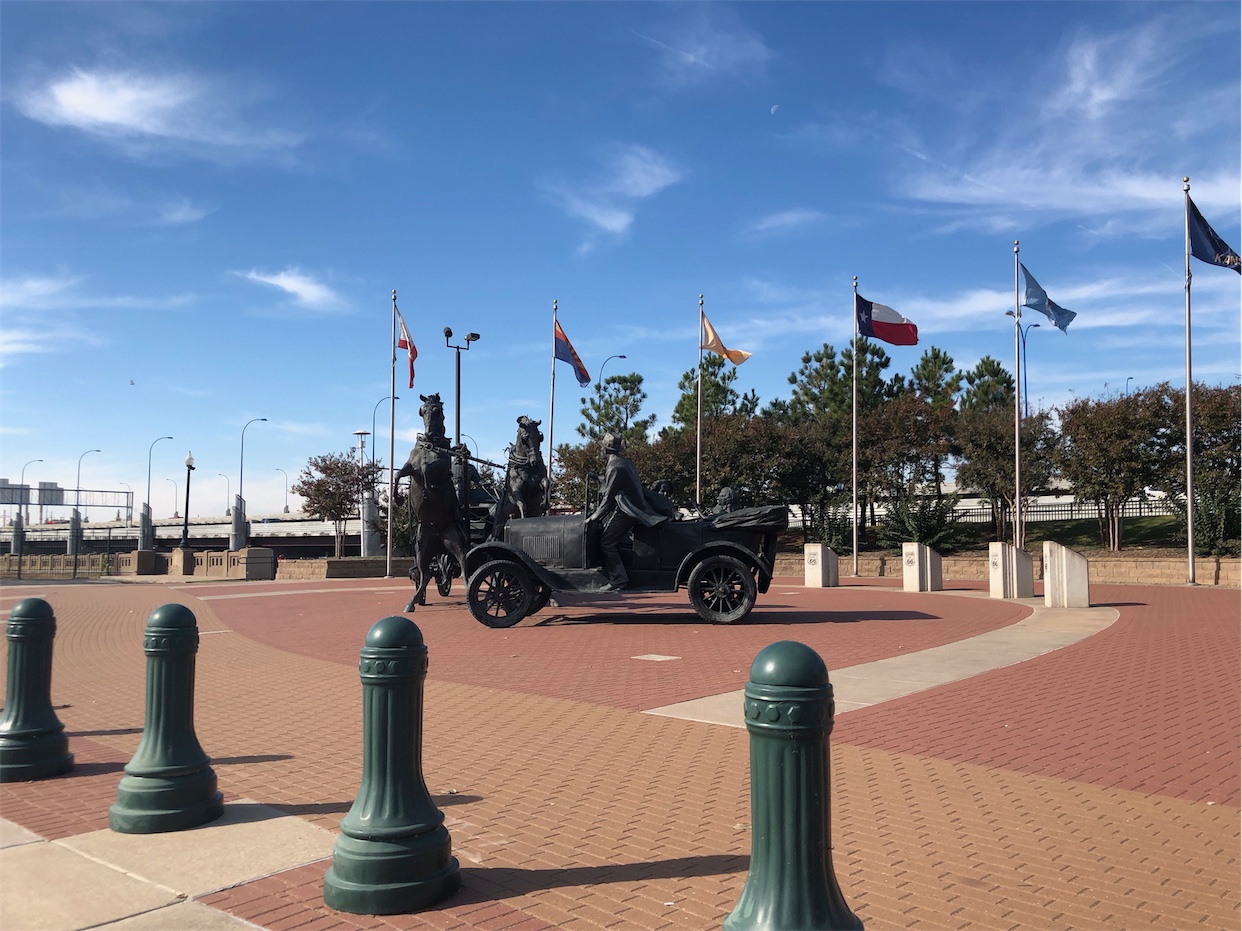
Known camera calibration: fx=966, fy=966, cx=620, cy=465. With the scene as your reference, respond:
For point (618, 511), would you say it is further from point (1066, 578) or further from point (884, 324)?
point (884, 324)

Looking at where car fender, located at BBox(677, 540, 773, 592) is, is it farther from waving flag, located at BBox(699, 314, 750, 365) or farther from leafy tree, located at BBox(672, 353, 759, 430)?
leafy tree, located at BBox(672, 353, 759, 430)

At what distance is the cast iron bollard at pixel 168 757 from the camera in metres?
4.75

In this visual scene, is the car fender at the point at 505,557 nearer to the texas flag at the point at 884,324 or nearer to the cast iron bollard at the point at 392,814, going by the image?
the cast iron bollard at the point at 392,814

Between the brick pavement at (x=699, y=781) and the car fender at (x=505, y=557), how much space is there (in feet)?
7.34

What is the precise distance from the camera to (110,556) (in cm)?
4319

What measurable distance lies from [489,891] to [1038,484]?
140ft

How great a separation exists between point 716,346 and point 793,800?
30.0 metres

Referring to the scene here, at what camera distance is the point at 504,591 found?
14398 mm

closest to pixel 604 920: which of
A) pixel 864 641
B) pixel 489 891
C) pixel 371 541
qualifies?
pixel 489 891

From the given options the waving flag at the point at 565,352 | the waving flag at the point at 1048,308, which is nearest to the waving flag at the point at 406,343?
the waving flag at the point at 565,352

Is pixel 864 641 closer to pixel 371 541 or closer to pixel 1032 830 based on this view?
pixel 1032 830

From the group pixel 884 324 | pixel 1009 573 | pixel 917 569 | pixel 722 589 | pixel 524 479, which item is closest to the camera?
pixel 722 589

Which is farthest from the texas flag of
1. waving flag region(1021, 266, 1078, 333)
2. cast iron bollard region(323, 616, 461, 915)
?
cast iron bollard region(323, 616, 461, 915)

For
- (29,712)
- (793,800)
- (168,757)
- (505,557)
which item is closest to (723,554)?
(505,557)
